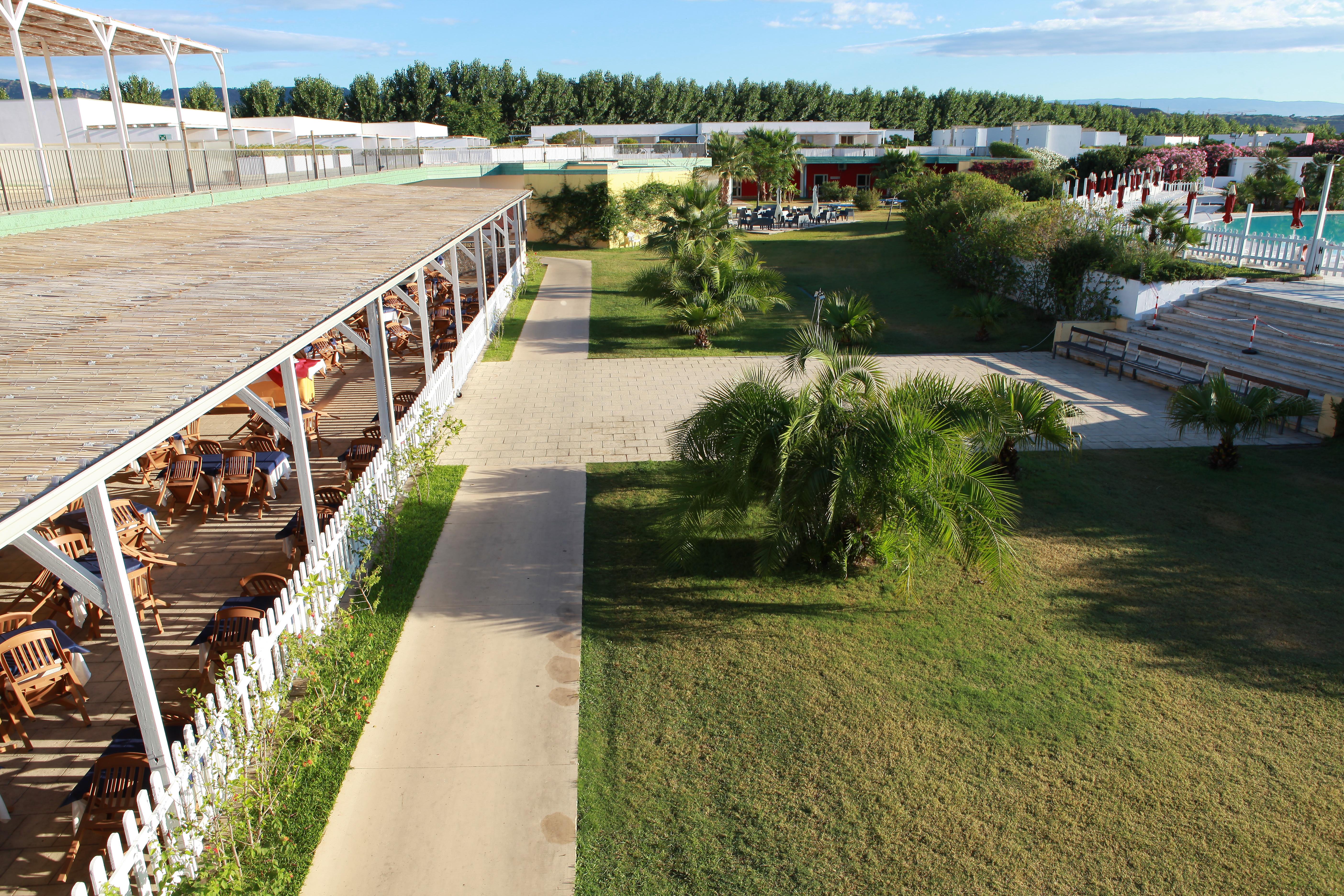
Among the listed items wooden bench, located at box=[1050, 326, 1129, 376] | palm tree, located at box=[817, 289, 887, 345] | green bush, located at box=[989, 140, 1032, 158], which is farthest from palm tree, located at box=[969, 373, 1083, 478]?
green bush, located at box=[989, 140, 1032, 158]

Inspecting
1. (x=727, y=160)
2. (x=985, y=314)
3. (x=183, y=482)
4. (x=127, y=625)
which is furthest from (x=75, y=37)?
(x=727, y=160)

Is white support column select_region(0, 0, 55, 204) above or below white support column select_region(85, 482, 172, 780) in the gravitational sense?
above

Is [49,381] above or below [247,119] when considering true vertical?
below

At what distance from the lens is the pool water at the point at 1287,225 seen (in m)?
28.8

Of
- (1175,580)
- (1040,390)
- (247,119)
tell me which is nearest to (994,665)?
(1175,580)

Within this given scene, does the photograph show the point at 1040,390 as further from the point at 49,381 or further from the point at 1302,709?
the point at 49,381

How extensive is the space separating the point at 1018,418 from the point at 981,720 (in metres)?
4.27

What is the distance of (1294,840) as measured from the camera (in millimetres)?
4699

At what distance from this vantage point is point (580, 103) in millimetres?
71125

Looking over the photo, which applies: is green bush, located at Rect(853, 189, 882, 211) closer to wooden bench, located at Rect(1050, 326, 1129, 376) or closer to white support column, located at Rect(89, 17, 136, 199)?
wooden bench, located at Rect(1050, 326, 1129, 376)

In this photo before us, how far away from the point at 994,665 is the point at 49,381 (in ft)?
21.5

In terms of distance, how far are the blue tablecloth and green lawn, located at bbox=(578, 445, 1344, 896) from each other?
7.96 ft

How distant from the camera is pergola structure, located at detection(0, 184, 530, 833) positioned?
371 centimetres

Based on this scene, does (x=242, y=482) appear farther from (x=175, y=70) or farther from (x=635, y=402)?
(x=175, y=70)
